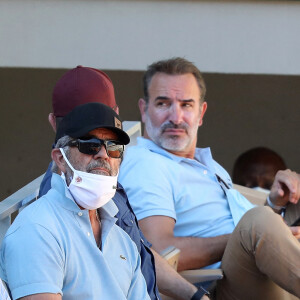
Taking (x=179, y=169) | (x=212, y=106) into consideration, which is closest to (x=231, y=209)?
(x=179, y=169)

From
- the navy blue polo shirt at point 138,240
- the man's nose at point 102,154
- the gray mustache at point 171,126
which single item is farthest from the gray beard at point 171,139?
the man's nose at point 102,154

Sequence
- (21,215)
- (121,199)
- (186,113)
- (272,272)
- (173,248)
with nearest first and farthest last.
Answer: (21,215) → (121,199) → (272,272) → (173,248) → (186,113)

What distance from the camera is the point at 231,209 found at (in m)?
3.67

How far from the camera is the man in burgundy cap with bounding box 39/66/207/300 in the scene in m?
2.64

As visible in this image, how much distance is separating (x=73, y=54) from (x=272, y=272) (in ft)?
8.74

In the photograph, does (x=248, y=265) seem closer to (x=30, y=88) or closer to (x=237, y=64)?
(x=237, y=64)

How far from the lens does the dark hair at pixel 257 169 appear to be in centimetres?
510

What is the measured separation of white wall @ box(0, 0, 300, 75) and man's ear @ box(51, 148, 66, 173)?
9.26 ft

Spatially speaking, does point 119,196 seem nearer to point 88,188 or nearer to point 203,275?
point 88,188

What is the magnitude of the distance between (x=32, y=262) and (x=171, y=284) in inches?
40.3

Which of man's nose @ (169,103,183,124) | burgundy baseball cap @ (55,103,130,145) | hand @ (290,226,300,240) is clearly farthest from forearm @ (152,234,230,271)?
burgundy baseball cap @ (55,103,130,145)

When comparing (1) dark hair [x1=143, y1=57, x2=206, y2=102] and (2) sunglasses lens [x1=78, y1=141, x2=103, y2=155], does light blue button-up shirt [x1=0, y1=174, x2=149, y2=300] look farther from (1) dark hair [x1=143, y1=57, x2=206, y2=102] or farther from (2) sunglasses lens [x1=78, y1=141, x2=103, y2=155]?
(1) dark hair [x1=143, y1=57, x2=206, y2=102]

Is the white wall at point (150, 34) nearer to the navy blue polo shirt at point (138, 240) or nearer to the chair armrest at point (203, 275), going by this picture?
the chair armrest at point (203, 275)

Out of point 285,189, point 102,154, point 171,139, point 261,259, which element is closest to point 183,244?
point 261,259
